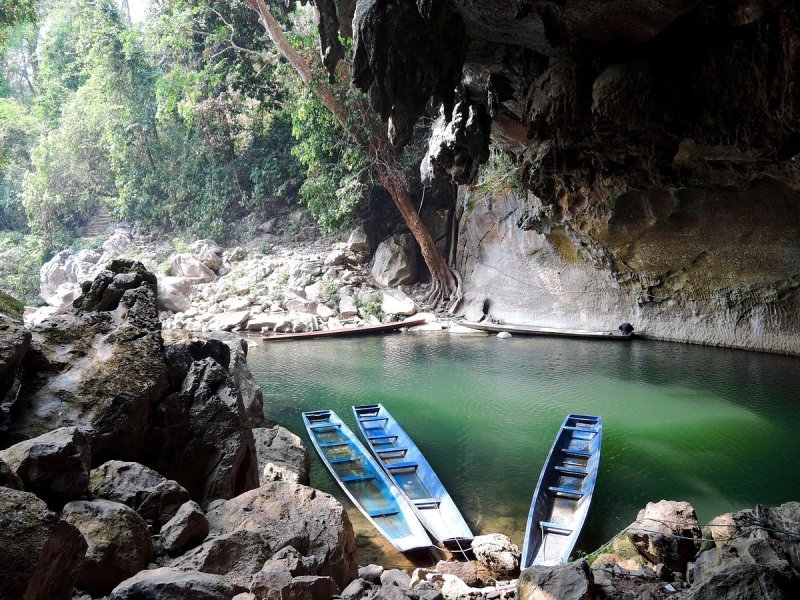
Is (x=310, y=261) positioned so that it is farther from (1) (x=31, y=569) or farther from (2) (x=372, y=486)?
(1) (x=31, y=569)

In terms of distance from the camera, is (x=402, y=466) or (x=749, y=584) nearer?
(x=749, y=584)

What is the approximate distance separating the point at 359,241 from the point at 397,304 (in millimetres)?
3324

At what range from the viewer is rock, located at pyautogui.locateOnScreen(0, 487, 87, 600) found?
179 cm

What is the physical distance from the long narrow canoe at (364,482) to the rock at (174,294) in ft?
36.5

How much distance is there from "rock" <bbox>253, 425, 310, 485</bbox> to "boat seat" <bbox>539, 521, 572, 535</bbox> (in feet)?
8.12

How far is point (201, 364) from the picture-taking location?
5.23 meters

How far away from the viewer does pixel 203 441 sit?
4.76m

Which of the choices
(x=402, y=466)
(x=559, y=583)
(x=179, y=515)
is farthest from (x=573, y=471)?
(x=179, y=515)

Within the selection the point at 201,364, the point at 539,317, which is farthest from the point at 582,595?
the point at 539,317

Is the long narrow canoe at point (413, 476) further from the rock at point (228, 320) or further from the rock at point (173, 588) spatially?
the rock at point (228, 320)

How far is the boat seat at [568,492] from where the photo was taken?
5520 millimetres

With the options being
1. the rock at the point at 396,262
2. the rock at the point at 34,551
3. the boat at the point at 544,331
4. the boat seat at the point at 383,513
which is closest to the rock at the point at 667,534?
the boat seat at the point at 383,513

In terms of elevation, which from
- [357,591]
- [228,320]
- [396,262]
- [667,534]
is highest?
[396,262]

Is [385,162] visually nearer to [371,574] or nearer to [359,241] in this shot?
[359,241]
